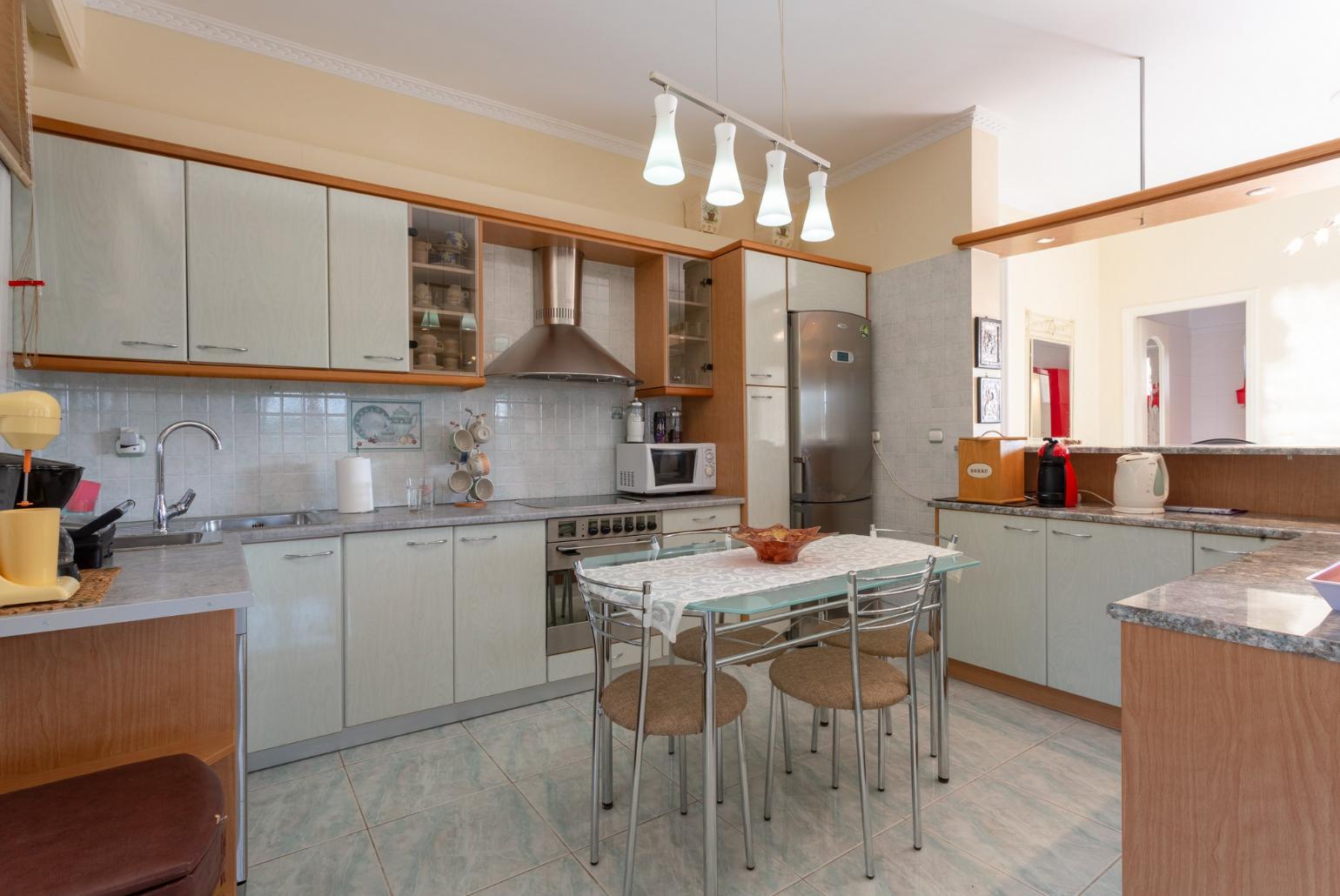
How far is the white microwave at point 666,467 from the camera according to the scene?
3461 mm

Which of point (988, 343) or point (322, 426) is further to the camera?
point (988, 343)

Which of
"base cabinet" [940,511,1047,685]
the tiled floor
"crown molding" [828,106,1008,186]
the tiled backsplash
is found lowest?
the tiled floor

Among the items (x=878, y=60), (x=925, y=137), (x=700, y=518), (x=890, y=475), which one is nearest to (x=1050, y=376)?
A: (x=890, y=475)

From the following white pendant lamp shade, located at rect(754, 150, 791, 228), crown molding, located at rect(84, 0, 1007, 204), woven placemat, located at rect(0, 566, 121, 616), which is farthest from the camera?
crown molding, located at rect(84, 0, 1007, 204)

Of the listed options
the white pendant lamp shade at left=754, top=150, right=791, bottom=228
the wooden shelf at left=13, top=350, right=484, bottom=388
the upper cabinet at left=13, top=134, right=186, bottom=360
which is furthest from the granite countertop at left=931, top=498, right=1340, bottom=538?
the upper cabinet at left=13, top=134, right=186, bottom=360

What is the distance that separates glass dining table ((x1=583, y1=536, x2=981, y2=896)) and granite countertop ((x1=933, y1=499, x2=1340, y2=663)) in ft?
2.03

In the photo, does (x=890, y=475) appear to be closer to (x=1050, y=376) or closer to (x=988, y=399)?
(x=988, y=399)

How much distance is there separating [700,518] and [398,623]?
1.54 metres

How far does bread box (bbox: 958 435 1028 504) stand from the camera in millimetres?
3066

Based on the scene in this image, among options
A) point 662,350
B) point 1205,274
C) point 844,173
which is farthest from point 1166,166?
point 662,350

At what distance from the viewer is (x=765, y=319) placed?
3615 mm

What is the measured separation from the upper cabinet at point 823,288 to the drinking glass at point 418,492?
7.33 ft

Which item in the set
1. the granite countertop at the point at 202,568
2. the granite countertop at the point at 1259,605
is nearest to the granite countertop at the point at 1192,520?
the granite countertop at the point at 1259,605

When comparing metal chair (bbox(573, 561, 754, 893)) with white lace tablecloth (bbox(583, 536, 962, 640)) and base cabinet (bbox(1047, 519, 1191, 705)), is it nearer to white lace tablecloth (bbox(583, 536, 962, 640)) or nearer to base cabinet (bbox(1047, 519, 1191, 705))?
white lace tablecloth (bbox(583, 536, 962, 640))
